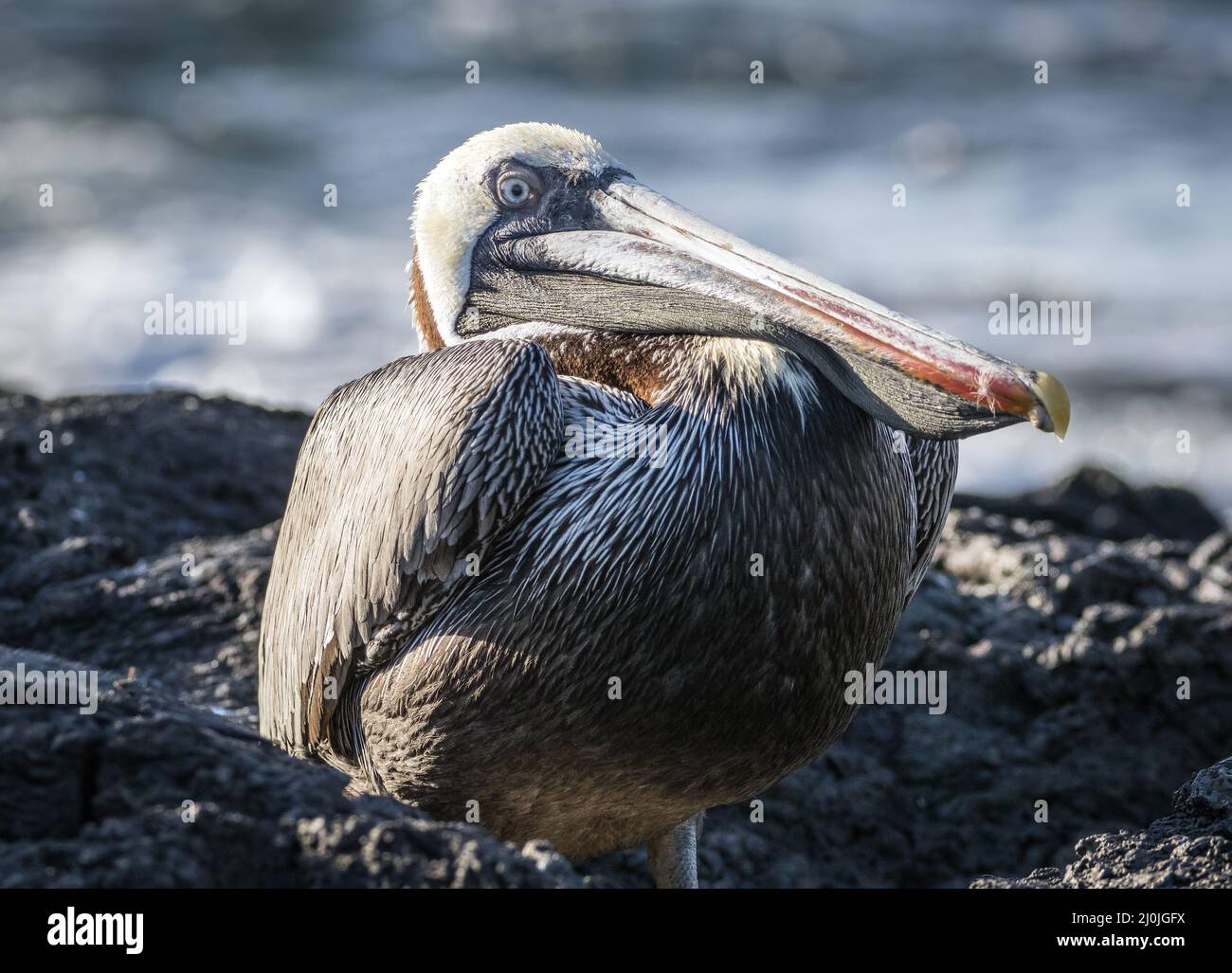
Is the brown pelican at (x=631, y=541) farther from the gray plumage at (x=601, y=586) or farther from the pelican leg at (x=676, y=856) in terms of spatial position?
the pelican leg at (x=676, y=856)

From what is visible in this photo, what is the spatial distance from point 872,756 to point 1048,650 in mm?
870

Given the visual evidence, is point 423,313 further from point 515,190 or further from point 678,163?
point 678,163

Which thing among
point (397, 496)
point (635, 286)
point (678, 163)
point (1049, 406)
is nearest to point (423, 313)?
point (635, 286)

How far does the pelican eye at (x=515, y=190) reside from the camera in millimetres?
5203

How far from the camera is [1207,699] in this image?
6.19 m

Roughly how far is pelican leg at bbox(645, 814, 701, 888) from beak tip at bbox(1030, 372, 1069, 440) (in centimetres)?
210

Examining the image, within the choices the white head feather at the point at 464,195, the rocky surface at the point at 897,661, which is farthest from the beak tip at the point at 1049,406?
the white head feather at the point at 464,195

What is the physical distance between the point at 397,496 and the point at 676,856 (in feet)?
5.65

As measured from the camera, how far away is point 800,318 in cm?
447

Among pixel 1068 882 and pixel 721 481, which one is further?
pixel 721 481

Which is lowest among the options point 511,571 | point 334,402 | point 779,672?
point 779,672
